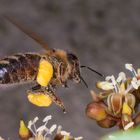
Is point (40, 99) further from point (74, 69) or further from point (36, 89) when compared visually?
point (74, 69)

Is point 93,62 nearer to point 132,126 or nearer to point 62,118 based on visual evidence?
point 62,118

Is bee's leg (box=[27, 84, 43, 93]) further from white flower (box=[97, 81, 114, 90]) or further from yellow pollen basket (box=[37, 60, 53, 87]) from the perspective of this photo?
white flower (box=[97, 81, 114, 90])

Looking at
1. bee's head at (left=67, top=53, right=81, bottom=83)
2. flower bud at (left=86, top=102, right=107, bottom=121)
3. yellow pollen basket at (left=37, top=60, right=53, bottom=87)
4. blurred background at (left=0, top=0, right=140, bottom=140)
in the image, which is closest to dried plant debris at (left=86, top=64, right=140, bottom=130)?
flower bud at (left=86, top=102, right=107, bottom=121)

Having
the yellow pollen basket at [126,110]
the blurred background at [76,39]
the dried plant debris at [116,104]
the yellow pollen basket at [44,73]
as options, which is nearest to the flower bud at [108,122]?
the dried plant debris at [116,104]

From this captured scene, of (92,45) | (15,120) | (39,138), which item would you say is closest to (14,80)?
(39,138)

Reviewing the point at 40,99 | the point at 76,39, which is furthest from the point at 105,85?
the point at 76,39

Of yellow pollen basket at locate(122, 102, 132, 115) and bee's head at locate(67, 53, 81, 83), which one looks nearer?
yellow pollen basket at locate(122, 102, 132, 115)
